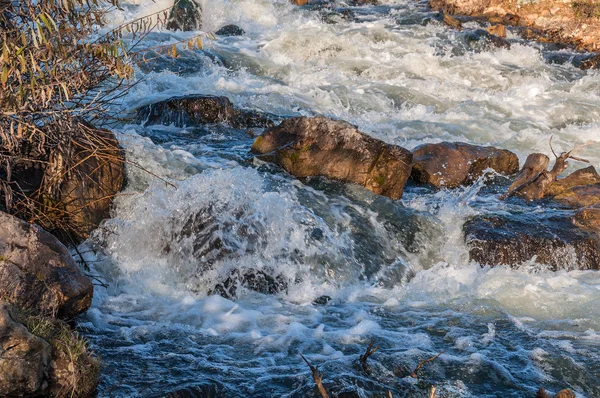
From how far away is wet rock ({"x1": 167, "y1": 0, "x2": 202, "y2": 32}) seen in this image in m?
15.7

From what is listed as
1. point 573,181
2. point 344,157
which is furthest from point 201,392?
point 573,181

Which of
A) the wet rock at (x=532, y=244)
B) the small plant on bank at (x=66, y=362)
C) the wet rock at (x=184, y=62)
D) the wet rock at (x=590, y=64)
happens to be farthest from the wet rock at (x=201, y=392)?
the wet rock at (x=590, y=64)

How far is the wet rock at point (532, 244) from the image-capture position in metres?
6.96

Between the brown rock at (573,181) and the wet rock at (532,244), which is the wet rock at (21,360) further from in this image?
the brown rock at (573,181)

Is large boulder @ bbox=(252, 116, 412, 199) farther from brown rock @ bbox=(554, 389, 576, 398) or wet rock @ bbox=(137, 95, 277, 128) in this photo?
brown rock @ bbox=(554, 389, 576, 398)

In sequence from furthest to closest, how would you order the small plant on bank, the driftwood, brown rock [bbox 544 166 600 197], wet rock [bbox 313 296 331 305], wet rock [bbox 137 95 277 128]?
wet rock [bbox 137 95 277 128] → brown rock [bbox 544 166 600 197] → the driftwood → wet rock [bbox 313 296 331 305] → the small plant on bank

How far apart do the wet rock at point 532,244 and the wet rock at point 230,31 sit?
33.1 ft

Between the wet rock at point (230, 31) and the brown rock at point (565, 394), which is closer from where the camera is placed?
the brown rock at point (565, 394)

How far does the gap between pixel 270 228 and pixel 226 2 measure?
13.4 metres

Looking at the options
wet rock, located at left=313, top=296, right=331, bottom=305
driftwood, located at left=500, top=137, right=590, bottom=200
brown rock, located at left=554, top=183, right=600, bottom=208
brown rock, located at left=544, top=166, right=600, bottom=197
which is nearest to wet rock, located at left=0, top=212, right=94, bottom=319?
wet rock, located at left=313, top=296, right=331, bottom=305

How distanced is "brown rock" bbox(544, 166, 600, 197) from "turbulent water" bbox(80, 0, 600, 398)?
0.64 m

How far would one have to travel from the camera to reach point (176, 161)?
764 cm

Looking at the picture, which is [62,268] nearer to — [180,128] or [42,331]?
[42,331]

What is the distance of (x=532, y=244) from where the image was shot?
23.2ft
